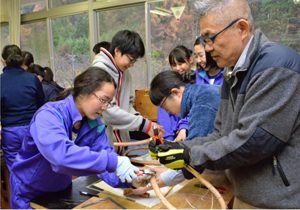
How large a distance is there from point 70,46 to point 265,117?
14.8ft

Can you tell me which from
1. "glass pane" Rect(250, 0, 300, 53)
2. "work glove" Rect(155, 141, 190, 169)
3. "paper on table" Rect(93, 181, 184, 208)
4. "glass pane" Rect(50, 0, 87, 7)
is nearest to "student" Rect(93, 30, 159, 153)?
"paper on table" Rect(93, 181, 184, 208)

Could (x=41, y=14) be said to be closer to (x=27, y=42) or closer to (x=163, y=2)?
(x=27, y=42)

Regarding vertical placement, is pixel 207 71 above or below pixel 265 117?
above

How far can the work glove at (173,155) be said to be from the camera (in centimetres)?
113

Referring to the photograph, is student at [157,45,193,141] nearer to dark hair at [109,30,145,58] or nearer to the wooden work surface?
dark hair at [109,30,145,58]

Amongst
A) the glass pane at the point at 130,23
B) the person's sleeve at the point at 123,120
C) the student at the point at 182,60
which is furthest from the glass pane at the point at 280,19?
the person's sleeve at the point at 123,120

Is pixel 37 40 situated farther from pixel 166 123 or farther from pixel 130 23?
pixel 166 123

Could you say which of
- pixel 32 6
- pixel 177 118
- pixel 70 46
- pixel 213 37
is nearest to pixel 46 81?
pixel 70 46

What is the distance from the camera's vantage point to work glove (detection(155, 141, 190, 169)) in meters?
1.13

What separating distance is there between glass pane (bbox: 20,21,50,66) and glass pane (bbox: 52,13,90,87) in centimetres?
28

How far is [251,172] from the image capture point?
1019 mm

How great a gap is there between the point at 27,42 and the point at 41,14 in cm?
75

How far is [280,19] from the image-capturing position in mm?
2951

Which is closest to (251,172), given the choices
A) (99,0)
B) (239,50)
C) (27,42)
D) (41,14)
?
(239,50)
